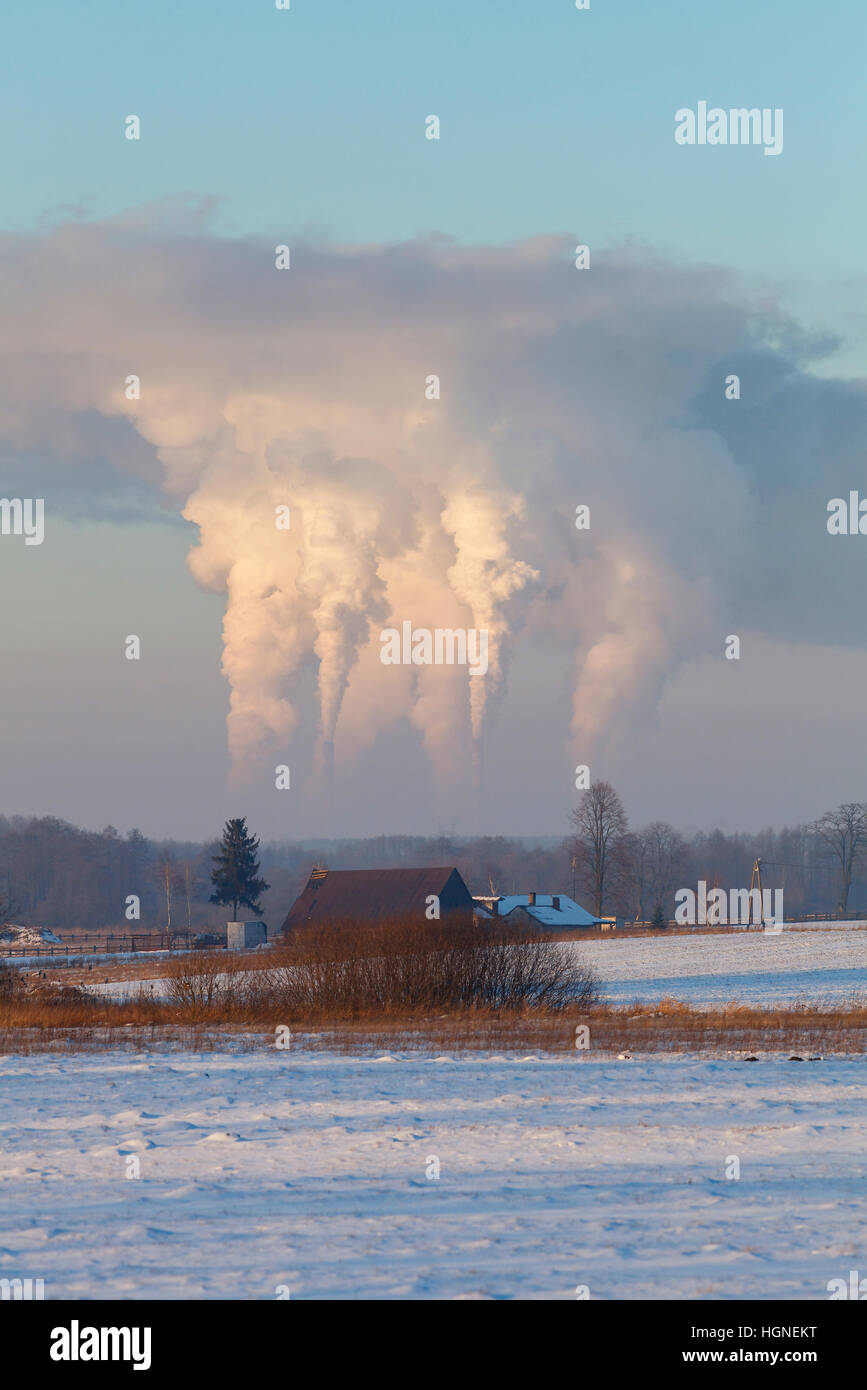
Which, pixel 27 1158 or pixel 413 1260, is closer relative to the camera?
pixel 413 1260

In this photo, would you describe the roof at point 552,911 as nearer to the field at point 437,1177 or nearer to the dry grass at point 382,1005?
the dry grass at point 382,1005

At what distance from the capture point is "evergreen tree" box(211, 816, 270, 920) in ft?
346

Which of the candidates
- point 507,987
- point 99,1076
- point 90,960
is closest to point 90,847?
point 90,960

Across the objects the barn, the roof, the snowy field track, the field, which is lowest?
the snowy field track

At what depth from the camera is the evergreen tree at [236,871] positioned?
10550 centimetres

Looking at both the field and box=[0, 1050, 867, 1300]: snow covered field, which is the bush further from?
box=[0, 1050, 867, 1300]: snow covered field

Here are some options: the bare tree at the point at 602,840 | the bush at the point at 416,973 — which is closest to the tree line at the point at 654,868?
the bare tree at the point at 602,840

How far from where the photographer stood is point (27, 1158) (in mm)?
13336

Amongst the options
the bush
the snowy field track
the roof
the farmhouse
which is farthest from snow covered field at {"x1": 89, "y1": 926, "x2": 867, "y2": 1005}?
the roof

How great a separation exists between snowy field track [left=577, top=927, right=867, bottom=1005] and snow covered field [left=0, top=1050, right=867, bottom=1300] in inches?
968

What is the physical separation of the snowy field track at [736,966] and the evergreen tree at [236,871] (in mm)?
34392

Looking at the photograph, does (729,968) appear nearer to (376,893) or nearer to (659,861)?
(376,893)

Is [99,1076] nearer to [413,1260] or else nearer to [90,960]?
[413,1260]
